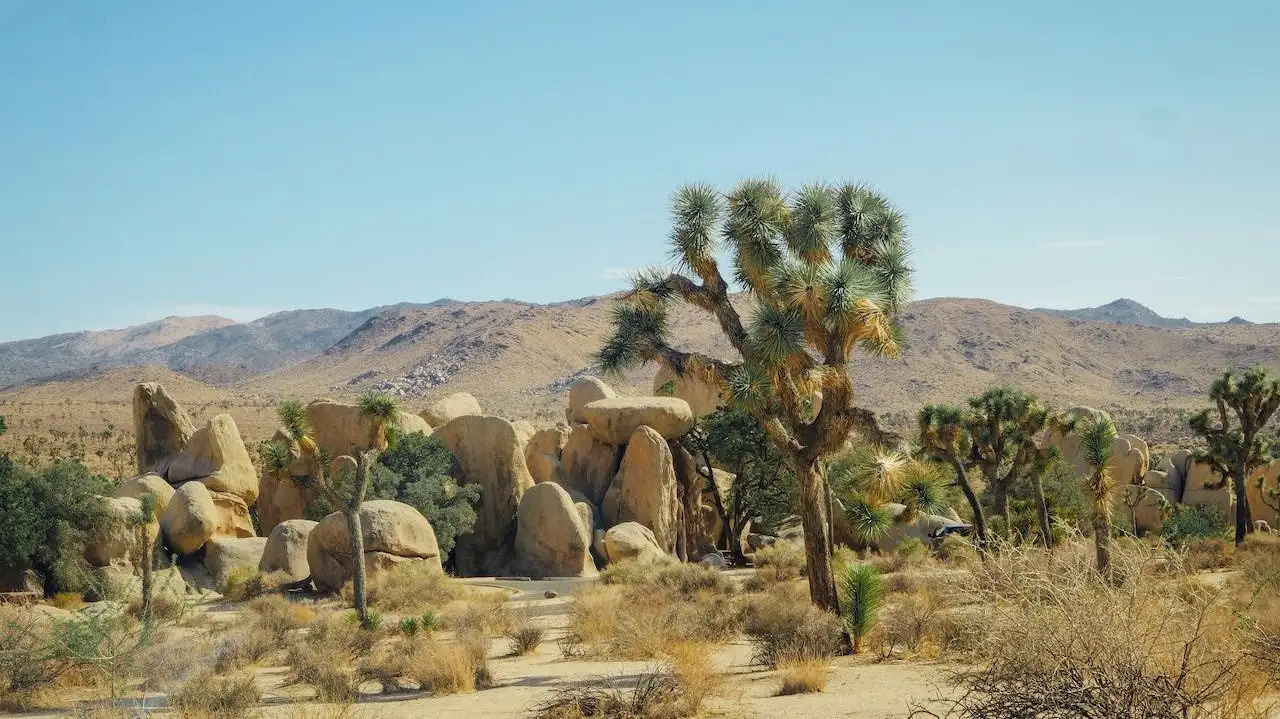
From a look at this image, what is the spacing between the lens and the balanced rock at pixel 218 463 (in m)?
28.1

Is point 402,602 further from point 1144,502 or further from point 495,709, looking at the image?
point 1144,502

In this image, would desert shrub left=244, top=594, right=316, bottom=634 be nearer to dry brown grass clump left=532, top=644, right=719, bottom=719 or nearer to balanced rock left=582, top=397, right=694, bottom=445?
dry brown grass clump left=532, top=644, right=719, bottom=719

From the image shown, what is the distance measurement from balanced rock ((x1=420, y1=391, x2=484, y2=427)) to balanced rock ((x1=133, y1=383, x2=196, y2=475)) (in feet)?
23.0

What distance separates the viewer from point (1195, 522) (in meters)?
32.8

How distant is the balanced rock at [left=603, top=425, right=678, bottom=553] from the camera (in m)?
30.2

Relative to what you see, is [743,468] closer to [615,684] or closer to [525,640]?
[525,640]

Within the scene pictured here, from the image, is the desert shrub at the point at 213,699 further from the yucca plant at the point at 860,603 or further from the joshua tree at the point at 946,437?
the joshua tree at the point at 946,437

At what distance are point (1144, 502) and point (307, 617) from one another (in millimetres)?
28649

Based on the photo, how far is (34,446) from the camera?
51.4 m

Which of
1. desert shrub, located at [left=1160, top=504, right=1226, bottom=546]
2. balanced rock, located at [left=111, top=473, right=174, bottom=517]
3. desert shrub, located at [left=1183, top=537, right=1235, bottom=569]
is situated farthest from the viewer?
desert shrub, located at [left=1160, top=504, right=1226, bottom=546]

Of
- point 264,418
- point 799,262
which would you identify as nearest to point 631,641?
point 799,262

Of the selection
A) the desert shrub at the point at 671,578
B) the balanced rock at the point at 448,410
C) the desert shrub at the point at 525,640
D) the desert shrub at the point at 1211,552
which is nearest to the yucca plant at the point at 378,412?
the desert shrub at the point at 525,640

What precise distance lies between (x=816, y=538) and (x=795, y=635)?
1.44 metres

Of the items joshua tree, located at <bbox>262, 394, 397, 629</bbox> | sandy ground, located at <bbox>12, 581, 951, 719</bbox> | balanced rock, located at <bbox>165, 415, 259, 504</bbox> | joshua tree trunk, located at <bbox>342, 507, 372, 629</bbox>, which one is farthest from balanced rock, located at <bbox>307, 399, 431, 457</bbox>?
sandy ground, located at <bbox>12, 581, 951, 719</bbox>
